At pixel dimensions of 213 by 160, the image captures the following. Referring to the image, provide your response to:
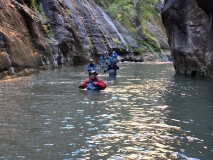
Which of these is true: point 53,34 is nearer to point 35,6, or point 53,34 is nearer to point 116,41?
point 35,6

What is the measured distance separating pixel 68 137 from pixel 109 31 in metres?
38.6

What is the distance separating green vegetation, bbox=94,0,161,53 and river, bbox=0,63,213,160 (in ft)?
133

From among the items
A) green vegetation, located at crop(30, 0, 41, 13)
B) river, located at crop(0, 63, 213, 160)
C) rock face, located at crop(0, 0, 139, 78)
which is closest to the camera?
river, located at crop(0, 63, 213, 160)

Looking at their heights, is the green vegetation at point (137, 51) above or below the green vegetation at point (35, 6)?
below

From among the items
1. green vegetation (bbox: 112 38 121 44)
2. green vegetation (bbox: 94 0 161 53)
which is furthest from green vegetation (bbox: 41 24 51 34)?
green vegetation (bbox: 94 0 161 53)

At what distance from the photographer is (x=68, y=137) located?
23.3 ft

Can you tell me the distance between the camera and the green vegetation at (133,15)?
5266 centimetres

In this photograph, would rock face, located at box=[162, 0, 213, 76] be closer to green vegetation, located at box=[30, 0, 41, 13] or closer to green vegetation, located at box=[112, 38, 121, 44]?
green vegetation, located at box=[30, 0, 41, 13]

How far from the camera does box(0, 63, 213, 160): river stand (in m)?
6.14

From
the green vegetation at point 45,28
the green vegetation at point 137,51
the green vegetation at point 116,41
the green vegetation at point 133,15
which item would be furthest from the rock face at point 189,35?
the green vegetation at point 133,15

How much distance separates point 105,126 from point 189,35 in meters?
16.0

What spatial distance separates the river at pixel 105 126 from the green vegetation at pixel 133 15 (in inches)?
1594

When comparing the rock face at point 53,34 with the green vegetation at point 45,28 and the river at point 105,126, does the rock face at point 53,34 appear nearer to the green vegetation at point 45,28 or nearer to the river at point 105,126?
the green vegetation at point 45,28

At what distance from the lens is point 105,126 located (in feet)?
26.5
